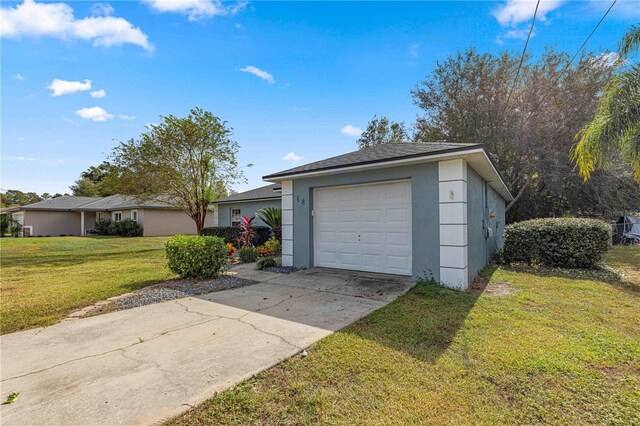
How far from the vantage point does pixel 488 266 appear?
906cm

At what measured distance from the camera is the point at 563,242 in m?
8.20

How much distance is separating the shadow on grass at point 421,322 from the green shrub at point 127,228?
2533 centimetres

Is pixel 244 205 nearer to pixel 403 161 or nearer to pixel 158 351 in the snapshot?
pixel 403 161

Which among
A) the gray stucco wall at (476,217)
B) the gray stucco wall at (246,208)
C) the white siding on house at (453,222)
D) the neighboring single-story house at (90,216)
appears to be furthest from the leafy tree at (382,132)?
the white siding on house at (453,222)

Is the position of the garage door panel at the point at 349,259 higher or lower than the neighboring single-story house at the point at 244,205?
lower

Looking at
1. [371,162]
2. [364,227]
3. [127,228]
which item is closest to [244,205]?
[364,227]

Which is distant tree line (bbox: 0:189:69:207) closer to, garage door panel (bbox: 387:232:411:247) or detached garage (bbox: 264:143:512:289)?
detached garage (bbox: 264:143:512:289)

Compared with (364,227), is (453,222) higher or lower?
higher

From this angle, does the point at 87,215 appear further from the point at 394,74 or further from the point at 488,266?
the point at 488,266

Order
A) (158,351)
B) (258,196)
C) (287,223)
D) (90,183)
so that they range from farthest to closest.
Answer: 1. (90,183)
2. (258,196)
3. (287,223)
4. (158,351)

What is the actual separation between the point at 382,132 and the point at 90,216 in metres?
29.7

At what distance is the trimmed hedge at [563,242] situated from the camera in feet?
26.2

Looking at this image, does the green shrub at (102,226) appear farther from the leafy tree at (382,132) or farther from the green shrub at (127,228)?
the leafy tree at (382,132)

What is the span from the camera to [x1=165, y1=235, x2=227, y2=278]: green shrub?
22.2ft
